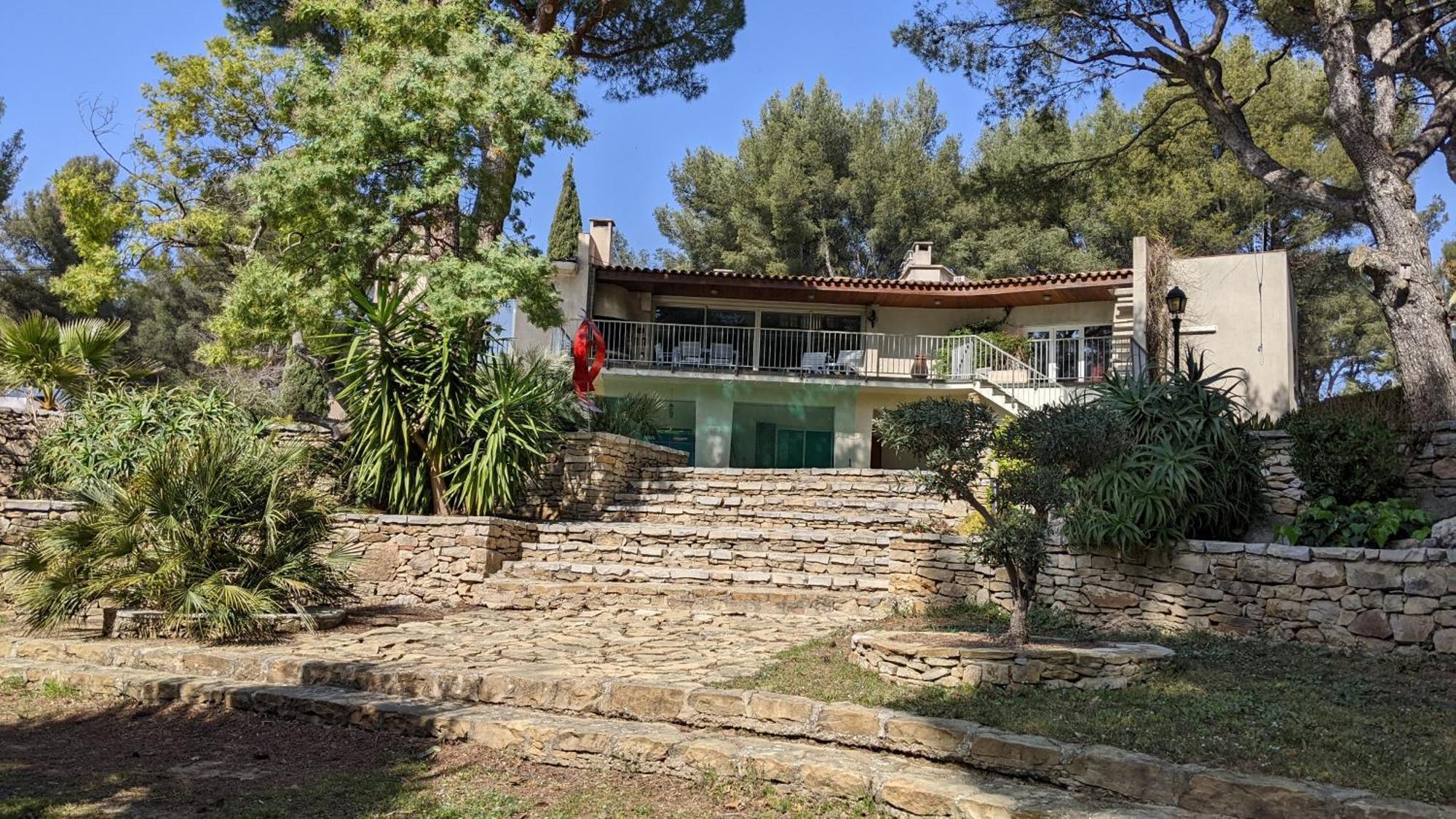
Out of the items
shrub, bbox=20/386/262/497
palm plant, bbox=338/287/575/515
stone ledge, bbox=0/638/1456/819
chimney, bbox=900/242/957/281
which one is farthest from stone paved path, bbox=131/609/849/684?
chimney, bbox=900/242/957/281

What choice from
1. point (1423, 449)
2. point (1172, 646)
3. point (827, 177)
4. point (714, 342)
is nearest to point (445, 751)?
point (1172, 646)

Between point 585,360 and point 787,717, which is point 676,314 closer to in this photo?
point 585,360

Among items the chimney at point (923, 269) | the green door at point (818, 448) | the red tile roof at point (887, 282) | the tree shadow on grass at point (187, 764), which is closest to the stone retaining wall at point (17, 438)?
the tree shadow on grass at point (187, 764)

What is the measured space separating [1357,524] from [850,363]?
12610 millimetres

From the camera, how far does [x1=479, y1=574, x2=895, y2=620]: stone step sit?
9.13 metres

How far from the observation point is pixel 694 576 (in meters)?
9.83

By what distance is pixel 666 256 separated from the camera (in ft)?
103

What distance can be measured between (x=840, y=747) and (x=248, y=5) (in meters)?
17.9

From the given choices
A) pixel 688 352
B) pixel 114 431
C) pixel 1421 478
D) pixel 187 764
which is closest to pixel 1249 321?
pixel 1421 478

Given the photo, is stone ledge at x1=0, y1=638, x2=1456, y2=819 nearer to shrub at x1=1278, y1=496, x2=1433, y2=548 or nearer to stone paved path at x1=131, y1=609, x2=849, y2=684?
stone paved path at x1=131, y1=609, x2=849, y2=684

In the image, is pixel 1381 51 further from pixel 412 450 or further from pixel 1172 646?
pixel 412 450

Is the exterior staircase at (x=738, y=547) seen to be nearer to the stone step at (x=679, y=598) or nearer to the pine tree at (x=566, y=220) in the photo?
the stone step at (x=679, y=598)

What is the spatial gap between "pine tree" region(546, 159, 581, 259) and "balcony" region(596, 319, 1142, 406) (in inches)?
220

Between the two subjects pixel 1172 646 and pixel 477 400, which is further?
pixel 477 400
